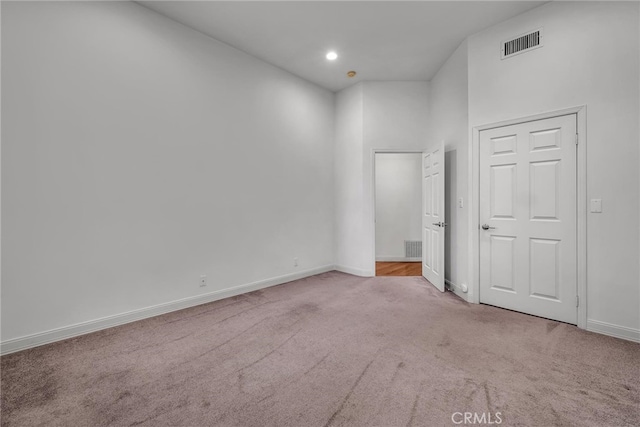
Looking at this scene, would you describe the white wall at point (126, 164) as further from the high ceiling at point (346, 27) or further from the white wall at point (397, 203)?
the white wall at point (397, 203)

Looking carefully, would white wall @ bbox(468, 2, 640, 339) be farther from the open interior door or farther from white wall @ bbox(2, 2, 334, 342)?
white wall @ bbox(2, 2, 334, 342)

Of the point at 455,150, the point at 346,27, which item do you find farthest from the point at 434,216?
the point at 346,27

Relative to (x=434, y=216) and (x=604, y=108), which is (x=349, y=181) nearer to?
(x=434, y=216)

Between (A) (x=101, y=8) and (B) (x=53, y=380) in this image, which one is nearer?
(B) (x=53, y=380)

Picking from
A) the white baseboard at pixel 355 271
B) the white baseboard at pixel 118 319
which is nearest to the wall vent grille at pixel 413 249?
the white baseboard at pixel 355 271

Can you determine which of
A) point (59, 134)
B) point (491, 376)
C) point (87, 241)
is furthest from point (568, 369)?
point (59, 134)

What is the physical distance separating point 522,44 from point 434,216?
2.26 m

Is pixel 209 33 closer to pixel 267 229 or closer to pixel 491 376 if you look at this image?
pixel 267 229

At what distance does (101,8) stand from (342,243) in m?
4.30

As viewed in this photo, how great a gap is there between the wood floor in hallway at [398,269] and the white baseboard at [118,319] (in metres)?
2.14

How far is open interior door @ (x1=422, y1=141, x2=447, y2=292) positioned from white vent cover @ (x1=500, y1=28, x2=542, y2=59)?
1.19 m

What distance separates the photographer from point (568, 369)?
211 centimetres

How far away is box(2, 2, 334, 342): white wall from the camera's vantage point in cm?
242

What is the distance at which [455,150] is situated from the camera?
13.0ft
